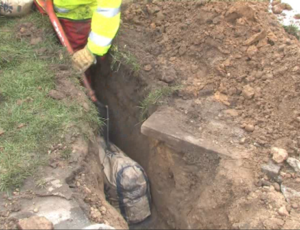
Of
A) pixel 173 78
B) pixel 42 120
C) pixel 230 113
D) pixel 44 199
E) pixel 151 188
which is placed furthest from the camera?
pixel 151 188

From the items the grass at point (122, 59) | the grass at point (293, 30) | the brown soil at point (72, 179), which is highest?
the grass at point (293, 30)

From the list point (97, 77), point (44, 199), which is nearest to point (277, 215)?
point (44, 199)

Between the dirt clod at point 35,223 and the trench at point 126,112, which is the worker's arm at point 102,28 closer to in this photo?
the trench at point 126,112

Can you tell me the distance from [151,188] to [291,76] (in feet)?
5.48

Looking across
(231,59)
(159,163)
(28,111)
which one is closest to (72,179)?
(28,111)

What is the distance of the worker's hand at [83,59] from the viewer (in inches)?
126

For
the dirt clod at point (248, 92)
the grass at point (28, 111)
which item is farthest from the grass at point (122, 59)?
the dirt clod at point (248, 92)

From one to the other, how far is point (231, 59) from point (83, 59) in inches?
51.8

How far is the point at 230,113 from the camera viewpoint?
3.06m

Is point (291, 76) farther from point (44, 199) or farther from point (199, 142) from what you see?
point (44, 199)

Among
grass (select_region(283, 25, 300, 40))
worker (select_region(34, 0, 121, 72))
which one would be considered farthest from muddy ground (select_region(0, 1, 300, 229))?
worker (select_region(34, 0, 121, 72))

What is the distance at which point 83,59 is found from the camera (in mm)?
Answer: 3250

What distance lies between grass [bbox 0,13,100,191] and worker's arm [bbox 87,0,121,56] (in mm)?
345

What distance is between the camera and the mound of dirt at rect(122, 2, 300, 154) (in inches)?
115
